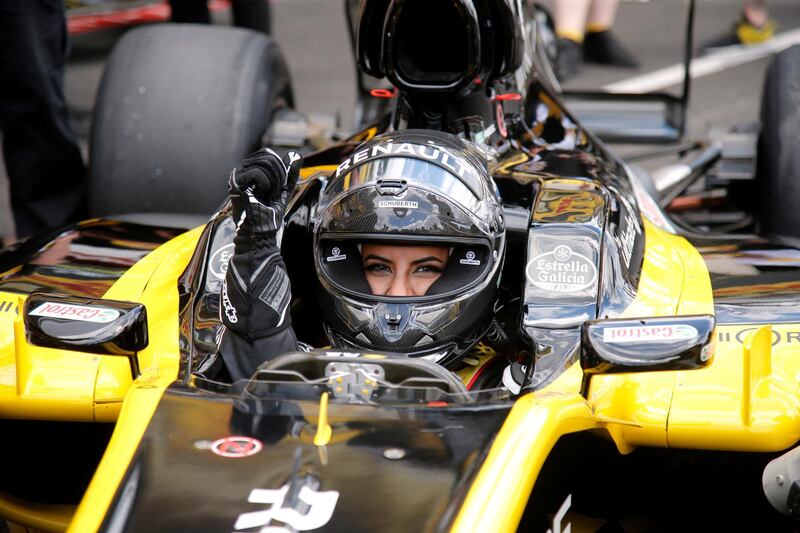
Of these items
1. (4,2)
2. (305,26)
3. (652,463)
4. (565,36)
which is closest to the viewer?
(652,463)

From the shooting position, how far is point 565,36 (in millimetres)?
7379

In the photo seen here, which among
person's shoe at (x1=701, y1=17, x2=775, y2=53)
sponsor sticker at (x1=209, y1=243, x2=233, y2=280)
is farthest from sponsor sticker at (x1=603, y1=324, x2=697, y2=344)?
person's shoe at (x1=701, y1=17, x2=775, y2=53)

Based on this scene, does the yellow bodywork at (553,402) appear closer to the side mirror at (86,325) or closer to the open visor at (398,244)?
the side mirror at (86,325)

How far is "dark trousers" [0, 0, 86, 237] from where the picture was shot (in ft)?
16.6

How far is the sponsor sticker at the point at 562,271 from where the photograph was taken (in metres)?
3.07

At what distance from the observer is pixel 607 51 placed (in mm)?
8844

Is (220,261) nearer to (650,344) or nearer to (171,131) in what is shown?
(650,344)

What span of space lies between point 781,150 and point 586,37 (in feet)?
15.4

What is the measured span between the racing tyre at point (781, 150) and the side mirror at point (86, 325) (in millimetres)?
2639

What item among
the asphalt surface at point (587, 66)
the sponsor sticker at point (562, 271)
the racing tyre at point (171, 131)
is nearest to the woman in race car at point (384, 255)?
the sponsor sticker at point (562, 271)

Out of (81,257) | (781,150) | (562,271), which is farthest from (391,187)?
(781,150)

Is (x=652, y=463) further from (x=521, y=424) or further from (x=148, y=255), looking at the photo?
(x=148, y=255)

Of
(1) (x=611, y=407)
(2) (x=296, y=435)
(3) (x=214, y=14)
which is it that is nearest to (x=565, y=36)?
→ (3) (x=214, y=14)

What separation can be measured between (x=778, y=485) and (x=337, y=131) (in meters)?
3.04
